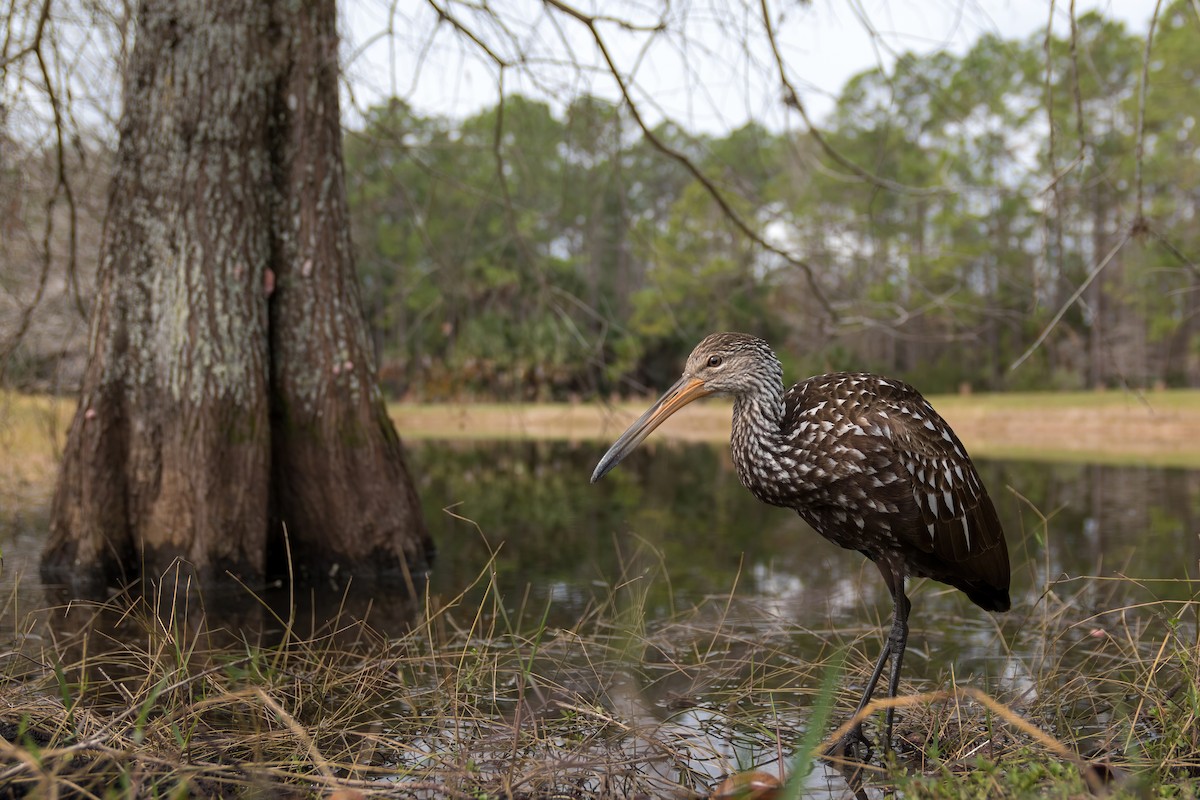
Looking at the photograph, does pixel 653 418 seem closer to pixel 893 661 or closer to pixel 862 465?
pixel 862 465

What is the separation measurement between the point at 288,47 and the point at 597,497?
251 inches

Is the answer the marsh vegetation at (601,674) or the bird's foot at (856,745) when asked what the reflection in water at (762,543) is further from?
the bird's foot at (856,745)

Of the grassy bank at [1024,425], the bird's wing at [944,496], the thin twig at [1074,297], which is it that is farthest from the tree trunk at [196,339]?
the grassy bank at [1024,425]

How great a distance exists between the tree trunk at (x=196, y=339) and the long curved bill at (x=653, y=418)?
10.4ft

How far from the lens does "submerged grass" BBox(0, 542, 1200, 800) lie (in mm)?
2236

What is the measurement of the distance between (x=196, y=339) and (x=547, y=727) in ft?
12.0

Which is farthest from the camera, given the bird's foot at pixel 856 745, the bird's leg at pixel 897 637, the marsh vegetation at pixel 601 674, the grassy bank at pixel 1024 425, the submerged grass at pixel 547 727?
the grassy bank at pixel 1024 425

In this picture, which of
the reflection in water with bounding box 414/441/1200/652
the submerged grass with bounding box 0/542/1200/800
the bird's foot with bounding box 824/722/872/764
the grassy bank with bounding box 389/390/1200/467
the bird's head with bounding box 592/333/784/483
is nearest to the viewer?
the submerged grass with bounding box 0/542/1200/800

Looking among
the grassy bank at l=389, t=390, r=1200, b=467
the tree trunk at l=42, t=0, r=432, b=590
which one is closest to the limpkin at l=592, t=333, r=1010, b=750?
the tree trunk at l=42, t=0, r=432, b=590

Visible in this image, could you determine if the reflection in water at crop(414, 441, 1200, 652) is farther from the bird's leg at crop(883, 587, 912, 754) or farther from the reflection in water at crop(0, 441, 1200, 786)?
the bird's leg at crop(883, 587, 912, 754)

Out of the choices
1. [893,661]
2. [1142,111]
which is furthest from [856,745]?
[1142,111]

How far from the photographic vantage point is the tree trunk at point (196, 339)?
18.1ft

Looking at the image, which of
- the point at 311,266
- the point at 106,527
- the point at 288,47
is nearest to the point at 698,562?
the point at 311,266

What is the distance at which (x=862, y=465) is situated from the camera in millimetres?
3066
